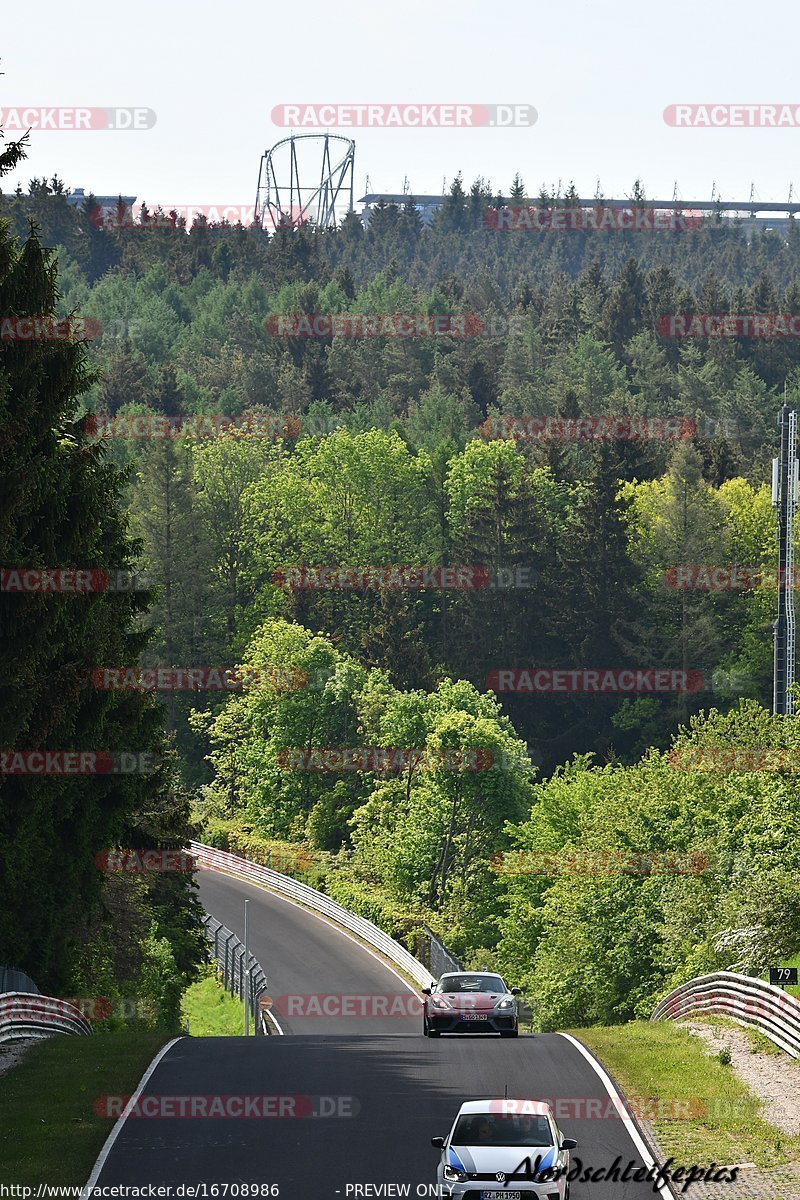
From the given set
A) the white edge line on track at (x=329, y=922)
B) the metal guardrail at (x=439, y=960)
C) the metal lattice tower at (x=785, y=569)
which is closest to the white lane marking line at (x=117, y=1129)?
the metal guardrail at (x=439, y=960)

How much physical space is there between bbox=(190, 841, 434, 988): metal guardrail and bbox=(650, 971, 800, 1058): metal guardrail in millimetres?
21633

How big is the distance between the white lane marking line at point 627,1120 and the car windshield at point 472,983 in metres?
2.90

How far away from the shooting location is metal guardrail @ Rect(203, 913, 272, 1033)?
5566cm

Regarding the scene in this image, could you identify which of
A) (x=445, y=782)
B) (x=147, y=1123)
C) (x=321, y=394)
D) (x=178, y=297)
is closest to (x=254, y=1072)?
(x=147, y=1123)

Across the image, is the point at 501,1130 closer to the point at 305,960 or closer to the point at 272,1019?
the point at 272,1019

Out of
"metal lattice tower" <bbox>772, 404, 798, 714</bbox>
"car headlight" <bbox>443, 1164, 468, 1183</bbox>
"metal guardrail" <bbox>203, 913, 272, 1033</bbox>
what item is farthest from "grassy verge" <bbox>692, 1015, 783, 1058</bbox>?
"metal lattice tower" <bbox>772, 404, 798, 714</bbox>

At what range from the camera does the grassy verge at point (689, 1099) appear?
20062mm

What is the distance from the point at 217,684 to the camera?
111 m

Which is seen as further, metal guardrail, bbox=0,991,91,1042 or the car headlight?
metal guardrail, bbox=0,991,91,1042

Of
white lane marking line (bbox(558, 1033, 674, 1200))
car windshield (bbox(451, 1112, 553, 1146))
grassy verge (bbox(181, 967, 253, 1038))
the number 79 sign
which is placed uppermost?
the number 79 sign

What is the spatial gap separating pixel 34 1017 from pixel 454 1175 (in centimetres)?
1468

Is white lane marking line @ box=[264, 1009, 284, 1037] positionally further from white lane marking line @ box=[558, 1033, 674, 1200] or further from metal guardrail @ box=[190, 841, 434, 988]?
white lane marking line @ box=[558, 1033, 674, 1200]

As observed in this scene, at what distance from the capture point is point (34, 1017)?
29.8 meters

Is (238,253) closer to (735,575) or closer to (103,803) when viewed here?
(735,575)
